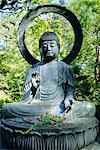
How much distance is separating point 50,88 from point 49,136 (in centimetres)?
113

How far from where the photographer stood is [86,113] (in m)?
4.25

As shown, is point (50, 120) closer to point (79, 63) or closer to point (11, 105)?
point (11, 105)

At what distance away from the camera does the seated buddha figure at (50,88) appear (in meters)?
4.25

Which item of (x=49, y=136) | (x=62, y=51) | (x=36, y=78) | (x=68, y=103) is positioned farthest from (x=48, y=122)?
(x=62, y=51)

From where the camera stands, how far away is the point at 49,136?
367 centimetres

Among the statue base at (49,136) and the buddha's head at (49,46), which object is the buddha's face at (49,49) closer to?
the buddha's head at (49,46)

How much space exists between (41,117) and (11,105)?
61cm

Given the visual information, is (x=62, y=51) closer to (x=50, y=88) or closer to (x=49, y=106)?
(x=50, y=88)

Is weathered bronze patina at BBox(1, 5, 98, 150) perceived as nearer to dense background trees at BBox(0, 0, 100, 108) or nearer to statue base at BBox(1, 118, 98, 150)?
statue base at BBox(1, 118, 98, 150)

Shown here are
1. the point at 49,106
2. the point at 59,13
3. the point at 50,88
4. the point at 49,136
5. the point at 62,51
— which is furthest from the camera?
the point at 62,51

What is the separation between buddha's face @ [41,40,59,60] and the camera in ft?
15.4

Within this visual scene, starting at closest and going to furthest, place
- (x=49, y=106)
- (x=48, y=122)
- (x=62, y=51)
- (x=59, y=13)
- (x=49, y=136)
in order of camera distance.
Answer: (x=49, y=136) < (x=48, y=122) < (x=49, y=106) < (x=59, y=13) < (x=62, y=51)

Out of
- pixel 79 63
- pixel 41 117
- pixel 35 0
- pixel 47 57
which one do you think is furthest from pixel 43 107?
pixel 79 63

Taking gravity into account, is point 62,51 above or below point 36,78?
above
